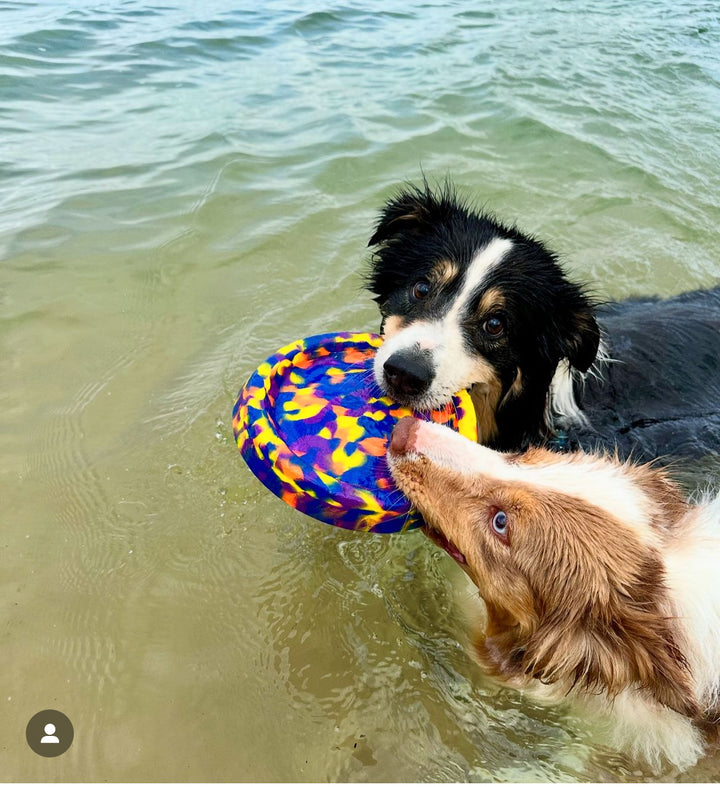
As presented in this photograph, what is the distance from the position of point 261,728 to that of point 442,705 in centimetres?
91

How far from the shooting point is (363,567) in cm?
379

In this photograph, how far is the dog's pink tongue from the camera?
9.69 ft

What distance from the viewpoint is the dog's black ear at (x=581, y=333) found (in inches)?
137

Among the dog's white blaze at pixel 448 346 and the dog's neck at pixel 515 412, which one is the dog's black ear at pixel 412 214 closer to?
the dog's white blaze at pixel 448 346

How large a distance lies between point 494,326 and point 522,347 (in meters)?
0.23

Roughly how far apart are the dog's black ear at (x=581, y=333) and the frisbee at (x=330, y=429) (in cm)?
66

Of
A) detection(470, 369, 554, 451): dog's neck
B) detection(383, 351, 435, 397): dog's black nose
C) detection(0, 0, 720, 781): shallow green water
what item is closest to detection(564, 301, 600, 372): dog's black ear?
detection(470, 369, 554, 451): dog's neck

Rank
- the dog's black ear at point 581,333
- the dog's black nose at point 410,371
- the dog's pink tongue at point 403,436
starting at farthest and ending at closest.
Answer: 1. the dog's black ear at point 581,333
2. the dog's black nose at point 410,371
3. the dog's pink tongue at point 403,436

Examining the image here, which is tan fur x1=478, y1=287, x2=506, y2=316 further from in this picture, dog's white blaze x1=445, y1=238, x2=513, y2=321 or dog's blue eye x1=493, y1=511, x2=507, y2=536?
dog's blue eye x1=493, y1=511, x2=507, y2=536

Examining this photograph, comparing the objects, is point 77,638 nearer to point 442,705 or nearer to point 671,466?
point 442,705

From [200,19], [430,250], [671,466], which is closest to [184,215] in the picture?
[430,250]

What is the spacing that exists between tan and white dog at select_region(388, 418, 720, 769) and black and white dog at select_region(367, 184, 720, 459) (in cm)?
46

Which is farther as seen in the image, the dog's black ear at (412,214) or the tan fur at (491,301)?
the dog's black ear at (412,214)

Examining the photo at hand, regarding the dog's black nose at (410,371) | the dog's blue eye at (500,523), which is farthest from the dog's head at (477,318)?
the dog's blue eye at (500,523)
